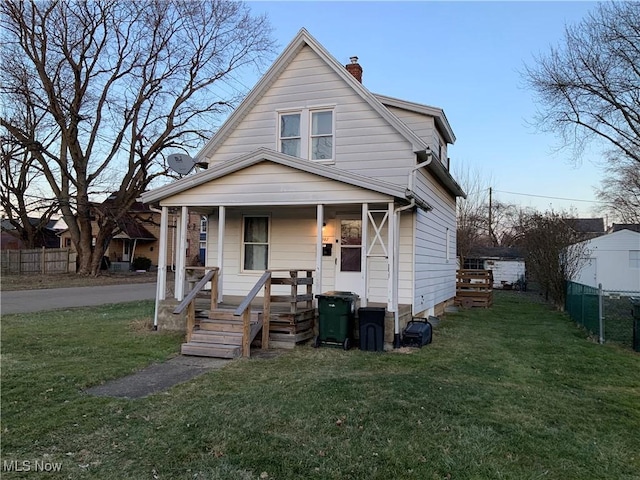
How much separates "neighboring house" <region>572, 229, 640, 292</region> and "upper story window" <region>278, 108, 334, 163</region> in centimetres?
2105

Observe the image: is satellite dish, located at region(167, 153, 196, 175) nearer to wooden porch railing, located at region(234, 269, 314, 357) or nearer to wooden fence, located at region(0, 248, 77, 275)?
wooden porch railing, located at region(234, 269, 314, 357)

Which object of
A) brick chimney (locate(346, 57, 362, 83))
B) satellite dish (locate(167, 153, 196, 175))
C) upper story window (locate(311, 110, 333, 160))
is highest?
brick chimney (locate(346, 57, 362, 83))

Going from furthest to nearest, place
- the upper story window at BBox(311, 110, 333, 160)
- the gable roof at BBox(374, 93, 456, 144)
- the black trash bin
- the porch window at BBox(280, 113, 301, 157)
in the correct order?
the gable roof at BBox(374, 93, 456, 144) < the porch window at BBox(280, 113, 301, 157) < the upper story window at BBox(311, 110, 333, 160) < the black trash bin

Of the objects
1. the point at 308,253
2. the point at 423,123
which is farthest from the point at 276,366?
the point at 423,123

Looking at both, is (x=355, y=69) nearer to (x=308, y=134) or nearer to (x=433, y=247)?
(x=308, y=134)

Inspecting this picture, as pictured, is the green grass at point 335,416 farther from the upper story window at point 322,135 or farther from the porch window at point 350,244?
the upper story window at point 322,135

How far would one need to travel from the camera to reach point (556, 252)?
56.0ft

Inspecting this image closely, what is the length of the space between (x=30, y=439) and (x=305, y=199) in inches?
244

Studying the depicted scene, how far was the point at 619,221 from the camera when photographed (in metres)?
44.7

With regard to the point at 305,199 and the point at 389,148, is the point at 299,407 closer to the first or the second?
the point at 305,199

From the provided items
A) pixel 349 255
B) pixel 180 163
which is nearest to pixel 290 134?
pixel 180 163

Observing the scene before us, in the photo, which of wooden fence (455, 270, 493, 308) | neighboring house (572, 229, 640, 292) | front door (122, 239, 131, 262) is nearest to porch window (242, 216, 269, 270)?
wooden fence (455, 270, 493, 308)

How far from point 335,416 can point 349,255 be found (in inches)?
259

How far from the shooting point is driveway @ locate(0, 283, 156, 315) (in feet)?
46.6
